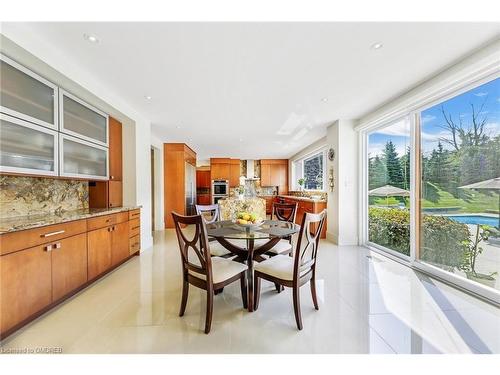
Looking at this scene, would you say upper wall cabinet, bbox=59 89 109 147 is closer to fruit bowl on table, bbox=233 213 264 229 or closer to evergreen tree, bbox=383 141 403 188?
fruit bowl on table, bbox=233 213 264 229

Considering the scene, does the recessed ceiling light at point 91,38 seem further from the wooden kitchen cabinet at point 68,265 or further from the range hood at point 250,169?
the range hood at point 250,169

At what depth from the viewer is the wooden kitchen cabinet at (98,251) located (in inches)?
94.0

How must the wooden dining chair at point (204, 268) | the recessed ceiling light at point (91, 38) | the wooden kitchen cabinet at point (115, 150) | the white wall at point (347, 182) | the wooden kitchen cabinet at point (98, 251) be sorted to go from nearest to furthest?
the wooden dining chair at point (204, 268) → the recessed ceiling light at point (91, 38) → the wooden kitchen cabinet at point (98, 251) → the wooden kitchen cabinet at point (115, 150) → the white wall at point (347, 182)

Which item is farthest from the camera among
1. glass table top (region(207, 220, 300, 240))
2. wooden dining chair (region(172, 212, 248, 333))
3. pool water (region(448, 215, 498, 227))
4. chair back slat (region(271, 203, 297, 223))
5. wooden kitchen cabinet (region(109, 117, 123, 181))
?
wooden kitchen cabinet (region(109, 117, 123, 181))

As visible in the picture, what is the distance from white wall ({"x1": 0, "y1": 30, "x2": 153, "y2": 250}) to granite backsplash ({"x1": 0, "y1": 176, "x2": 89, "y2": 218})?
0.70 metres

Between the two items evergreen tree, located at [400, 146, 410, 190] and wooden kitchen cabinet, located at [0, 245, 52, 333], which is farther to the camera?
evergreen tree, located at [400, 146, 410, 190]

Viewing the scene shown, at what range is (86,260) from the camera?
232 cm

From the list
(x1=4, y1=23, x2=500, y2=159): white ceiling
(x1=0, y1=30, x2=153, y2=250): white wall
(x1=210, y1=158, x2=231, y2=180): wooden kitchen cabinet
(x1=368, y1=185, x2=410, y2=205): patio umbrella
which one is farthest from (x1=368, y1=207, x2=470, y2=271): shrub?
(x1=210, y1=158, x2=231, y2=180): wooden kitchen cabinet

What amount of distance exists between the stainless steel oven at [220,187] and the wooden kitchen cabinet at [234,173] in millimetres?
240

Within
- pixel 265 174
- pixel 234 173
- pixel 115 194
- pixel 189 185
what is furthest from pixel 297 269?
pixel 265 174

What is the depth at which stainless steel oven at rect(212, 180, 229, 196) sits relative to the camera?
27.1 feet

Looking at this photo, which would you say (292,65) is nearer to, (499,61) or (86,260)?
(499,61)

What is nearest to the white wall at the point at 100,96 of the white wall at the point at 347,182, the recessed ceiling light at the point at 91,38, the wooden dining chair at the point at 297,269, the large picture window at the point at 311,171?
the recessed ceiling light at the point at 91,38
